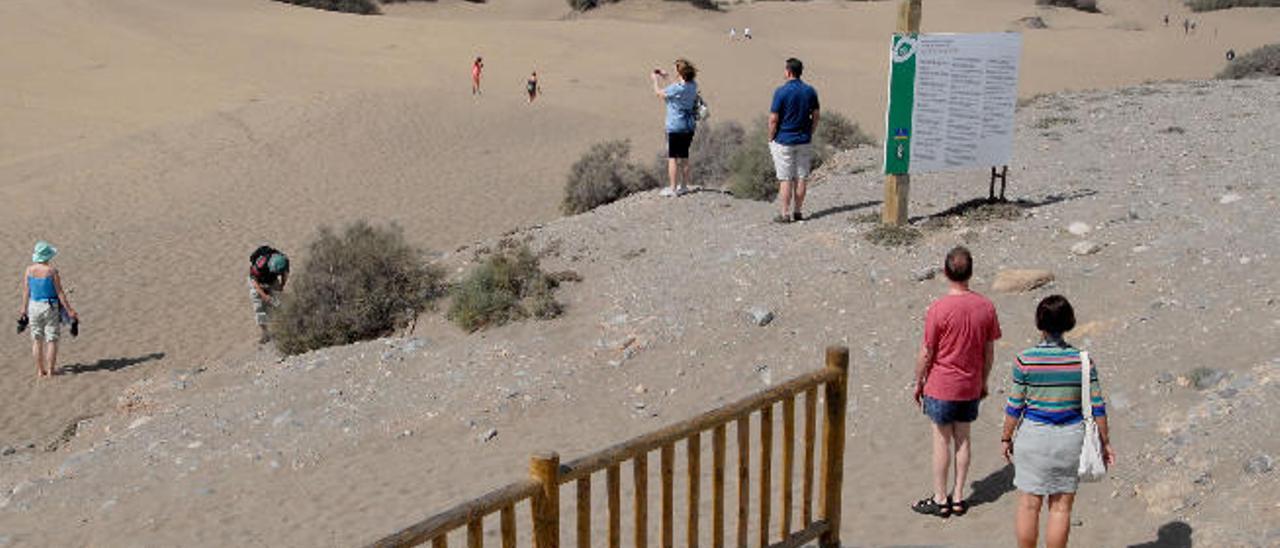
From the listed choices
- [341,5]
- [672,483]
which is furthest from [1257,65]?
[341,5]

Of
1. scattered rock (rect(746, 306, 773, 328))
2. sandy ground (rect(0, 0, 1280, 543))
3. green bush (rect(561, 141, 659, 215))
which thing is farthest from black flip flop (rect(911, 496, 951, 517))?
green bush (rect(561, 141, 659, 215))

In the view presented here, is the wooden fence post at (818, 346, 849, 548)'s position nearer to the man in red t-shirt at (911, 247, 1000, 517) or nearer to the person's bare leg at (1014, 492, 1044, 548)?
the man in red t-shirt at (911, 247, 1000, 517)

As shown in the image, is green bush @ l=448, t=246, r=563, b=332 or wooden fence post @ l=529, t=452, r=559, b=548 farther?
green bush @ l=448, t=246, r=563, b=332

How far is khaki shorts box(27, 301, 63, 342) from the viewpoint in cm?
1272

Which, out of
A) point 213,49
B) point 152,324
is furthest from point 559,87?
point 152,324

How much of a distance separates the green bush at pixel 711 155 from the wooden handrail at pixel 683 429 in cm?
1267

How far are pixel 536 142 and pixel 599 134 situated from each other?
1.48m

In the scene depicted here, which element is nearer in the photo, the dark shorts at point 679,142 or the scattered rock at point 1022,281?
the scattered rock at point 1022,281

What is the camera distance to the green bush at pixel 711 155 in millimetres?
19125

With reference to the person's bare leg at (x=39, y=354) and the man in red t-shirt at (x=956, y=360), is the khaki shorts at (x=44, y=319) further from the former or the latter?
the man in red t-shirt at (x=956, y=360)

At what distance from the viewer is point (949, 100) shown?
1132 centimetres

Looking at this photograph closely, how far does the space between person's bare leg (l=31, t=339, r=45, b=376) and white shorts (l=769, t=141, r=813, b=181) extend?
299 inches

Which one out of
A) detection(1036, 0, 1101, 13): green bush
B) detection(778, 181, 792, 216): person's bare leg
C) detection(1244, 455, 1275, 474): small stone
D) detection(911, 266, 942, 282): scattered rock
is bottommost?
detection(1036, 0, 1101, 13): green bush

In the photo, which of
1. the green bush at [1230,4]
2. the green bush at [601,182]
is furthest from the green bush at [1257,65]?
the green bush at [1230,4]
